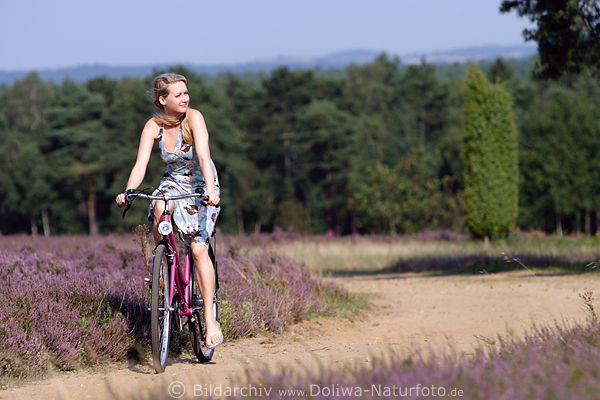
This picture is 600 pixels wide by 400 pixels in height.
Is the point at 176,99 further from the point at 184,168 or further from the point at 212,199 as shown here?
the point at 212,199

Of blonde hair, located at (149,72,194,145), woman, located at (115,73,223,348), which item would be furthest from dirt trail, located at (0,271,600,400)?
blonde hair, located at (149,72,194,145)

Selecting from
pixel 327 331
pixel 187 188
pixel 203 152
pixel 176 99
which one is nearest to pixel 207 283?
pixel 187 188

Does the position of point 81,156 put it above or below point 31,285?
below

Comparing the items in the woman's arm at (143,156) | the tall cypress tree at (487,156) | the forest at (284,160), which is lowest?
the forest at (284,160)

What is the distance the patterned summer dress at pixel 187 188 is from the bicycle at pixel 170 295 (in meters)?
0.13

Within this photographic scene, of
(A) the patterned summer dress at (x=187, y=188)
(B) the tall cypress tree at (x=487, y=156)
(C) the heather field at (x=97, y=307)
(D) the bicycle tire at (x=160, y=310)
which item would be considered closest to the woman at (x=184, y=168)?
(A) the patterned summer dress at (x=187, y=188)

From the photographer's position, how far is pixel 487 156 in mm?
25516

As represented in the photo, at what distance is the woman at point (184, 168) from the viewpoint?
19.6ft

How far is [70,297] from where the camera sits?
6.95m

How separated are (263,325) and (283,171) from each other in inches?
2755

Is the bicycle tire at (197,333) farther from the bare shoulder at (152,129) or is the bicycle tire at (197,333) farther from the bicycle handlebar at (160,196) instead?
the bare shoulder at (152,129)

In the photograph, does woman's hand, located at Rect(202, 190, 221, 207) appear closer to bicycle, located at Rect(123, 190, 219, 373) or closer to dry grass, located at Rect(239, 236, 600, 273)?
bicycle, located at Rect(123, 190, 219, 373)

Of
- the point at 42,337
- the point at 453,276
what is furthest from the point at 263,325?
the point at 453,276

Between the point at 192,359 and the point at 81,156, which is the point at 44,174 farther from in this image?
the point at 192,359
